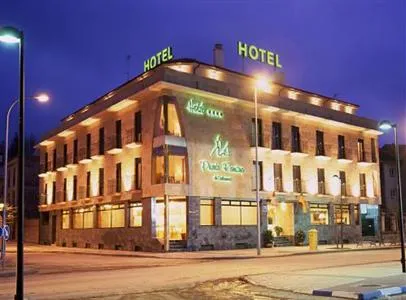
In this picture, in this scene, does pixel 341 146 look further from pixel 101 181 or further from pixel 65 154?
pixel 65 154

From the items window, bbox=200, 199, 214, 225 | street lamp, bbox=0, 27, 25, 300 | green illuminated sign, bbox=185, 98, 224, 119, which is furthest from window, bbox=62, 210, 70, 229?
street lamp, bbox=0, 27, 25, 300

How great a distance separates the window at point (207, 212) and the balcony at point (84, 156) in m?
13.6

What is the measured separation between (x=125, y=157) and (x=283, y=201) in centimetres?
1378

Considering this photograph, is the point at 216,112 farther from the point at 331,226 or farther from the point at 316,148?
the point at 331,226

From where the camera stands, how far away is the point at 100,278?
19.2m

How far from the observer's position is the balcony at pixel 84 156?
161 feet

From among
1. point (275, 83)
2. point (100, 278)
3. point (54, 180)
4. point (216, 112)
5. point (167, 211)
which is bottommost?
point (100, 278)

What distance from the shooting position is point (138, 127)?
4172 cm

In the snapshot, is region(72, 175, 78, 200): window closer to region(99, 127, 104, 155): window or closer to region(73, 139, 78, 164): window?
region(73, 139, 78, 164): window

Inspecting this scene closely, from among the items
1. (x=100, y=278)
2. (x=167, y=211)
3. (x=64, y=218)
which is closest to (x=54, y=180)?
(x=64, y=218)

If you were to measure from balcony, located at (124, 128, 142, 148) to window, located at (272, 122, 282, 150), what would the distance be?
→ 467 inches

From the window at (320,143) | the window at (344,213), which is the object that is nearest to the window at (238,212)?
the window at (320,143)

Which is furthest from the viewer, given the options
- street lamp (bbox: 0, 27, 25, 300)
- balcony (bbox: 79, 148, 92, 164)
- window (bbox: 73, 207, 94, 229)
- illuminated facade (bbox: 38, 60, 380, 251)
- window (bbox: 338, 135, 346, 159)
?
window (bbox: 338, 135, 346, 159)

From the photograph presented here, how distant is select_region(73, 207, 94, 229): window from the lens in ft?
159
